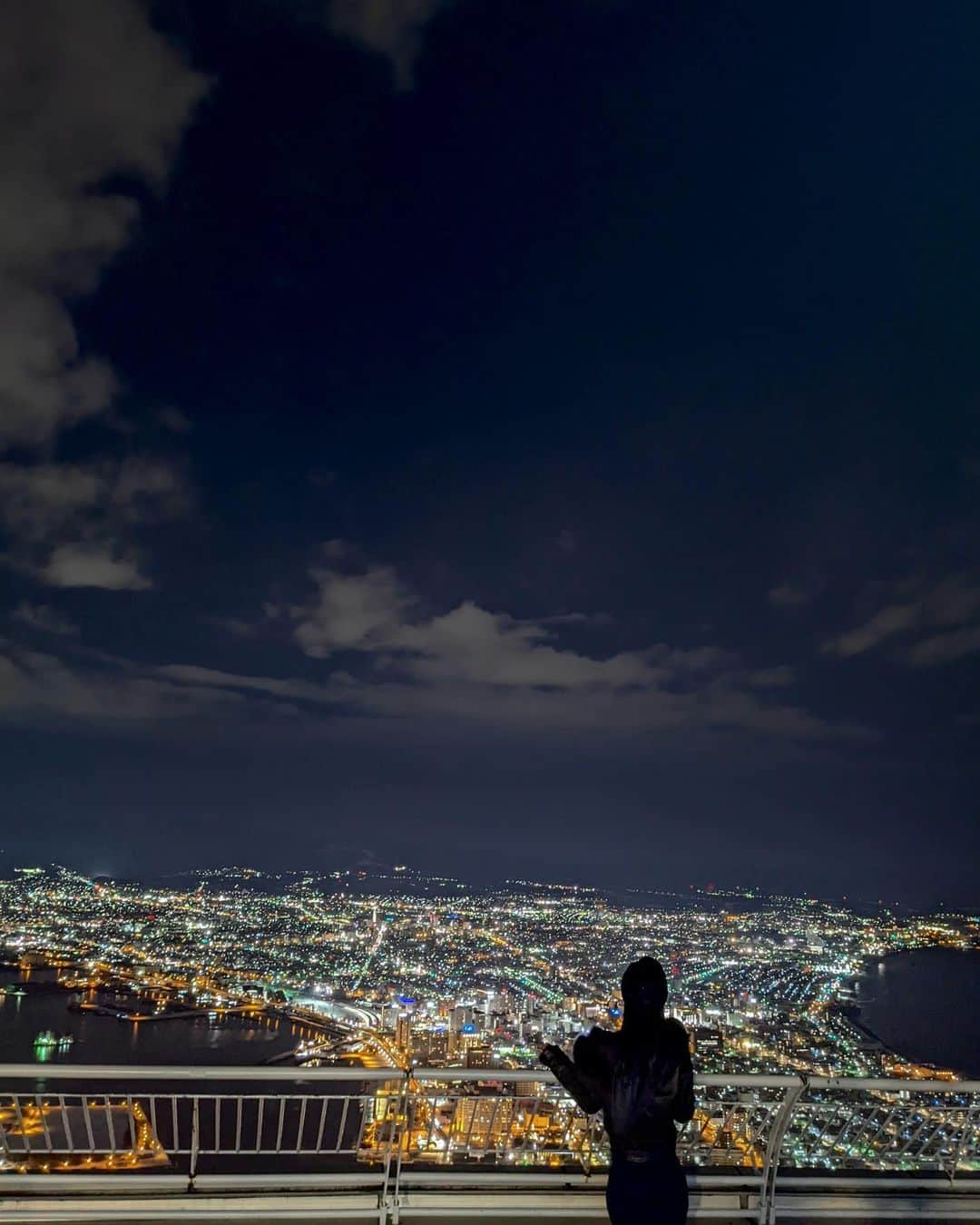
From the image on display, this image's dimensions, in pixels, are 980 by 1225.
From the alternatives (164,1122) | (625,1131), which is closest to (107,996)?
(164,1122)

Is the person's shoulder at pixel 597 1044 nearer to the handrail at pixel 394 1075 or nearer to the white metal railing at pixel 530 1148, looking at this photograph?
the handrail at pixel 394 1075

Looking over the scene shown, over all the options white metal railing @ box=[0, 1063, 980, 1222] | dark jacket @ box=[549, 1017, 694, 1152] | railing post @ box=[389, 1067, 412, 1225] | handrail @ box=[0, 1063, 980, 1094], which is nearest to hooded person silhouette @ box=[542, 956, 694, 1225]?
dark jacket @ box=[549, 1017, 694, 1152]

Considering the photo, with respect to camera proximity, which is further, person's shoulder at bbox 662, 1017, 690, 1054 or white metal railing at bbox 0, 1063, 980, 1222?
white metal railing at bbox 0, 1063, 980, 1222

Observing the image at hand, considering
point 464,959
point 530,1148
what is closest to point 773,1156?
point 530,1148

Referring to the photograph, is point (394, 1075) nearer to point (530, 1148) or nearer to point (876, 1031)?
point (530, 1148)

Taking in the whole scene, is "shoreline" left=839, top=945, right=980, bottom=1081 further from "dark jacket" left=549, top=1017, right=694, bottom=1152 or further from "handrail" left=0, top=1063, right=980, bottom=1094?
"dark jacket" left=549, top=1017, right=694, bottom=1152

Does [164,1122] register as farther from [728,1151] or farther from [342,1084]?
[728,1151]

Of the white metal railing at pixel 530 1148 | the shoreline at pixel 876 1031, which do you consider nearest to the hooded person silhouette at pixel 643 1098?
the white metal railing at pixel 530 1148

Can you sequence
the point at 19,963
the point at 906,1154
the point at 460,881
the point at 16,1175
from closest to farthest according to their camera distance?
the point at 16,1175
the point at 906,1154
the point at 19,963
the point at 460,881
